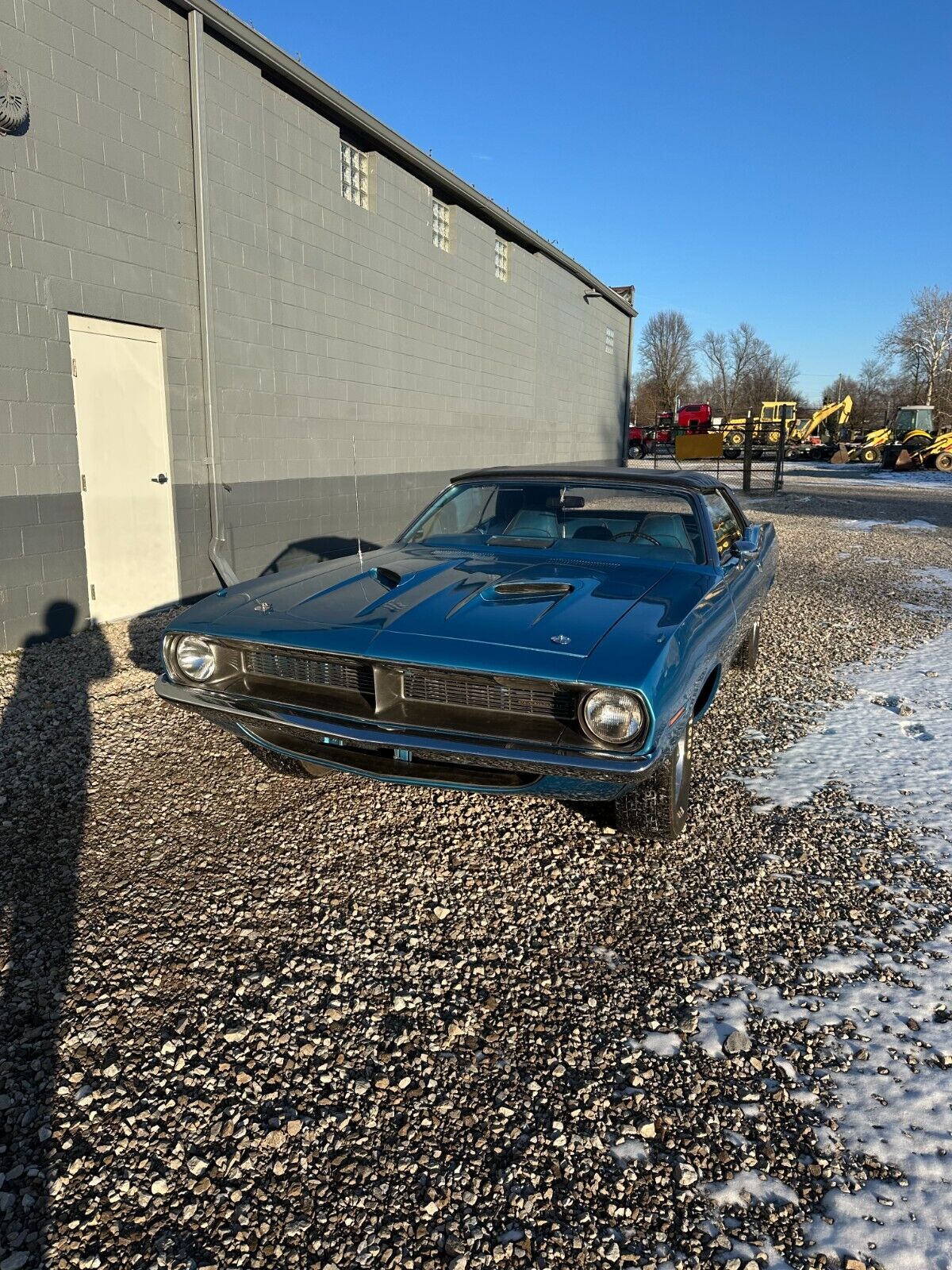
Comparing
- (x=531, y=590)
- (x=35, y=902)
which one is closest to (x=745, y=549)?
(x=531, y=590)

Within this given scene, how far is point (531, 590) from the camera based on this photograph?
3197 millimetres

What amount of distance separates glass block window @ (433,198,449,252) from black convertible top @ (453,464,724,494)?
28.4 feet

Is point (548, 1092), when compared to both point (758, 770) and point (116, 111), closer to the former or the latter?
point (758, 770)

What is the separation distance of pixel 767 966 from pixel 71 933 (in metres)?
2.13

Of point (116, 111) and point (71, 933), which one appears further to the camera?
point (116, 111)

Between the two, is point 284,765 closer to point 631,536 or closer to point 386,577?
point 386,577

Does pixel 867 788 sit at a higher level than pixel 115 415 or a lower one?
lower

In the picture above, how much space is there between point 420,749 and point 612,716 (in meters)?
0.62

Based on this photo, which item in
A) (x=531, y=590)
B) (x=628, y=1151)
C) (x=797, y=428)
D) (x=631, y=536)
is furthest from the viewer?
(x=797, y=428)

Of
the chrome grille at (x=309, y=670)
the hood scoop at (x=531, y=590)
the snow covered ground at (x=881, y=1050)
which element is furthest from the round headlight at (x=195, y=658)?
the snow covered ground at (x=881, y=1050)

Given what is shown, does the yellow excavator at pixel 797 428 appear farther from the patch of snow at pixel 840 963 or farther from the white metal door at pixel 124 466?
the patch of snow at pixel 840 963

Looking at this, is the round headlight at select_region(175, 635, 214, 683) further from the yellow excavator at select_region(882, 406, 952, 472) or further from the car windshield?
the yellow excavator at select_region(882, 406, 952, 472)

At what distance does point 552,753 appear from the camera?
255 centimetres

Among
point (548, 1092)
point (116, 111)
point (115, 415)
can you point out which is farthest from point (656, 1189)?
point (116, 111)
